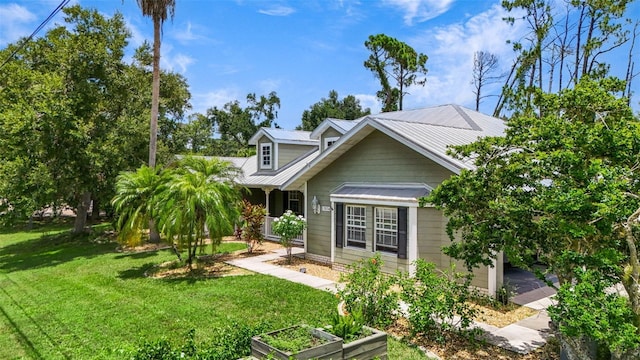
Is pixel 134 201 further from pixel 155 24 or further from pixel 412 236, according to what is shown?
pixel 412 236

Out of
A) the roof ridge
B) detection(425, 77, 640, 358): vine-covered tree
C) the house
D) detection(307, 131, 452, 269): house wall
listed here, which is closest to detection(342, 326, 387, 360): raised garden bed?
detection(425, 77, 640, 358): vine-covered tree

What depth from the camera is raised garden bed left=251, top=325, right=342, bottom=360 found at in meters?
5.21

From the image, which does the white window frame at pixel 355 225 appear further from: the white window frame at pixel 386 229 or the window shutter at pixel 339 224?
the white window frame at pixel 386 229

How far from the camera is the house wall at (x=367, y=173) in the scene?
37.8ft

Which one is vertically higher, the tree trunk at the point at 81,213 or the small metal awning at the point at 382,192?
the small metal awning at the point at 382,192

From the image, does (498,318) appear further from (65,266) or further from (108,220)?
(108,220)

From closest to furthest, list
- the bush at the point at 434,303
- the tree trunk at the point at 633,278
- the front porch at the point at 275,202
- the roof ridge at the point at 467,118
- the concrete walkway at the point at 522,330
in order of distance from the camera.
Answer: the tree trunk at the point at 633,278, the bush at the point at 434,303, the concrete walkway at the point at 522,330, the roof ridge at the point at 467,118, the front porch at the point at 275,202

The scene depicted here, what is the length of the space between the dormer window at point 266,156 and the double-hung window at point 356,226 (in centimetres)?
950

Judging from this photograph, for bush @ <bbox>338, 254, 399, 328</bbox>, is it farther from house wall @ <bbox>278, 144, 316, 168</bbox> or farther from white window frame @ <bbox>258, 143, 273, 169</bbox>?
white window frame @ <bbox>258, 143, 273, 169</bbox>

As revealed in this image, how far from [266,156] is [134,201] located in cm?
863

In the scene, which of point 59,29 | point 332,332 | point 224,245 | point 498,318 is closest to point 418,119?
point 224,245

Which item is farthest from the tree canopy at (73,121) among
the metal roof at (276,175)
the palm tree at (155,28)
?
the metal roof at (276,175)

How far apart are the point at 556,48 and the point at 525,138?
22067mm

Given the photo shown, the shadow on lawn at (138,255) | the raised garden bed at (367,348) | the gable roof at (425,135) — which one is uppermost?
the gable roof at (425,135)
